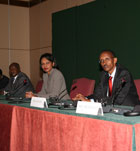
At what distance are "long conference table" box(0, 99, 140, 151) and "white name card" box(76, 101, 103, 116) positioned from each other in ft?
0.12

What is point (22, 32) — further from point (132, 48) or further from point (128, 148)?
point (128, 148)

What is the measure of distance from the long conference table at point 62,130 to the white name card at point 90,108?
0.04 m

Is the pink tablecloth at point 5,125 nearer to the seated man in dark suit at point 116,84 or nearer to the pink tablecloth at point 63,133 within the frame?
the pink tablecloth at point 63,133

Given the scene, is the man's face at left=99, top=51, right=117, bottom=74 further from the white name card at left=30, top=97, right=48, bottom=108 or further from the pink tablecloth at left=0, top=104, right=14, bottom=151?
the pink tablecloth at left=0, top=104, right=14, bottom=151

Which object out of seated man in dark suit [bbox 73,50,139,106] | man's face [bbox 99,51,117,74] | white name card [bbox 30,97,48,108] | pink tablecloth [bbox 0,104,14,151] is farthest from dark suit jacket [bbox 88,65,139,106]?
pink tablecloth [bbox 0,104,14,151]

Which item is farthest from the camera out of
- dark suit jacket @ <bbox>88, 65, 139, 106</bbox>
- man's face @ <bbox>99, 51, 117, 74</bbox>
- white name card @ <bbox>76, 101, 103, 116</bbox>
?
man's face @ <bbox>99, 51, 117, 74</bbox>

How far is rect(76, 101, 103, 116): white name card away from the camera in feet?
5.47

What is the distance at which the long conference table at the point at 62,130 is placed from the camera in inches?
57.1

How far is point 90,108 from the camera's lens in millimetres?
1721

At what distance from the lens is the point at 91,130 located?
1640mm

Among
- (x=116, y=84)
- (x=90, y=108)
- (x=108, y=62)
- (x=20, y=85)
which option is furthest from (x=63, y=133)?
(x=20, y=85)

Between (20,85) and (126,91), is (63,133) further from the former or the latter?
(20,85)

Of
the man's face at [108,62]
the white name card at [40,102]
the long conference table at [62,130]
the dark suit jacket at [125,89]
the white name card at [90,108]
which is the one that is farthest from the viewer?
the man's face at [108,62]

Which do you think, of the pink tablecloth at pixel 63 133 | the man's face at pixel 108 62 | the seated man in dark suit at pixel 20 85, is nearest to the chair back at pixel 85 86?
the man's face at pixel 108 62
